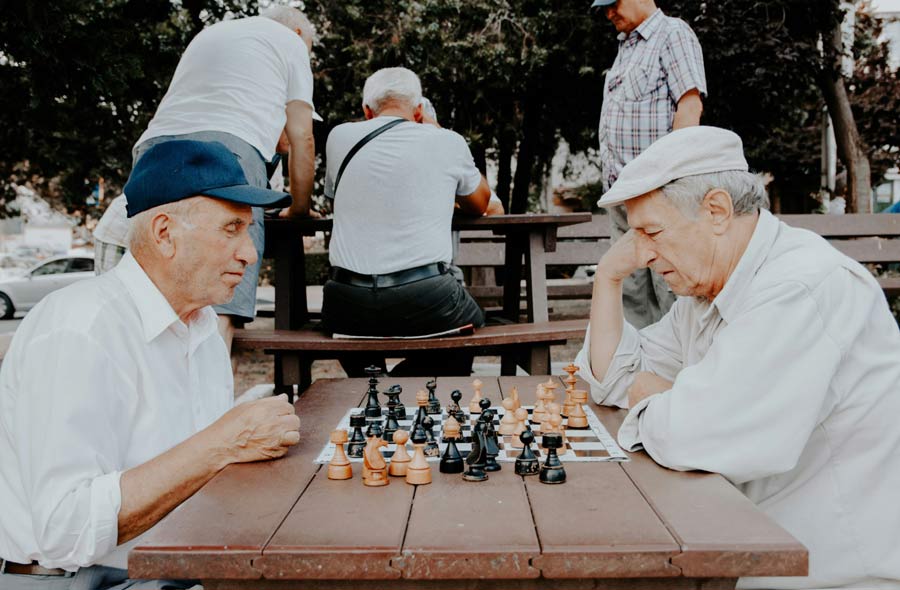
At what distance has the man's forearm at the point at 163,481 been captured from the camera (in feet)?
5.94

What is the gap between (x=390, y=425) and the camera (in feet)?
7.39

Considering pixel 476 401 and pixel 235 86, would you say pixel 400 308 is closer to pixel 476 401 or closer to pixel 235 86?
pixel 235 86

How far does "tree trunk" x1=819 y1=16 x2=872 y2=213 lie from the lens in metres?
11.8

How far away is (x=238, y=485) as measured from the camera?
1754 millimetres

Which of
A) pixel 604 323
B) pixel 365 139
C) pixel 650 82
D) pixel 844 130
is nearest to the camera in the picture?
pixel 604 323

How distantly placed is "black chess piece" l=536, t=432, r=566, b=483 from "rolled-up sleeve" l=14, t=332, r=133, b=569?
3.02ft

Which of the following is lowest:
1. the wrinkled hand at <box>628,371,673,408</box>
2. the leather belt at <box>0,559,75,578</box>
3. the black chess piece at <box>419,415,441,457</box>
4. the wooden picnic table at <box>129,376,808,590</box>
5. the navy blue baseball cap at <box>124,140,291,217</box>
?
the leather belt at <box>0,559,75,578</box>

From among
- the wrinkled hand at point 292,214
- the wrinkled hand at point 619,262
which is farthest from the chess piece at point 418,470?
the wrinkled hand at point 292,214

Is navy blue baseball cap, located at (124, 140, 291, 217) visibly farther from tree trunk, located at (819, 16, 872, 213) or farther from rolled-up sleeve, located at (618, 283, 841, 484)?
tree trunk, located at (819, 16, 872, 213)

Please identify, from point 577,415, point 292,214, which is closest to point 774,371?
point 577,415

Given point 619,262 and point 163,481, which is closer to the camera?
point 163,481

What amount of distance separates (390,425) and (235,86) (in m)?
2.43

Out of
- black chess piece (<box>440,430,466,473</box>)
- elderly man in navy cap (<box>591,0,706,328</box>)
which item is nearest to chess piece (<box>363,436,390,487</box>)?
black chess piece (<box>440,430,466,473</box>)

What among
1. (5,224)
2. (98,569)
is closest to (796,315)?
(98,569)
